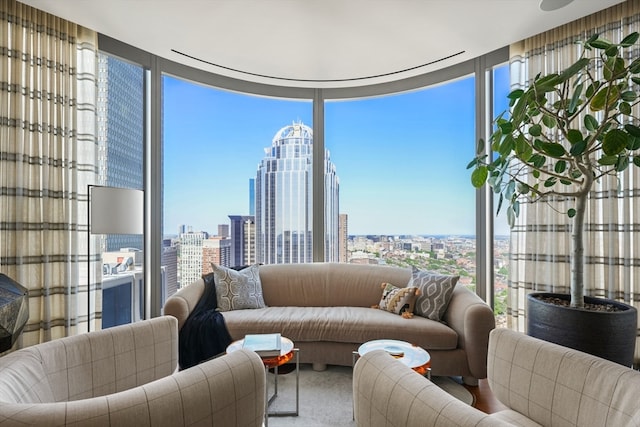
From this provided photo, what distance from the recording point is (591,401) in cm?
106

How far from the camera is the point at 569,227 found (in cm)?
264

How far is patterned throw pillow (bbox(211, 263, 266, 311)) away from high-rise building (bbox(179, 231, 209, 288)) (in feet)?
1.81

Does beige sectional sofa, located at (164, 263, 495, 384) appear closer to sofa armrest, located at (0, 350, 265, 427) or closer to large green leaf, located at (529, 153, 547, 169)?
large green leaf, located at (529, 153, 547, 169)

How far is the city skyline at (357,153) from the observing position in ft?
11.4

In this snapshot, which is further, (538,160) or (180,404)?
(538,160)

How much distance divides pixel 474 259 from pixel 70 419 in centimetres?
327

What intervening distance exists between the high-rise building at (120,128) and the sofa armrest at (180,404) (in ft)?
7.94

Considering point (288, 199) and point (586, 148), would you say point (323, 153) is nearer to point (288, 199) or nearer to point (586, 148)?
point (288, 199)

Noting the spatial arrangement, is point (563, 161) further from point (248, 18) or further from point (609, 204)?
point (248, 18)

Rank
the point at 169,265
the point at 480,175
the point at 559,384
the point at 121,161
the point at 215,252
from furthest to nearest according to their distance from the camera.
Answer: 1. the point at 215,252
2. the point at 169,265
3. the point at 121,161
4. the point at 480,175
5. the point at 559,384

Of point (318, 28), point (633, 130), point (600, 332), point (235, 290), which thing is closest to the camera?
point (633, 130)

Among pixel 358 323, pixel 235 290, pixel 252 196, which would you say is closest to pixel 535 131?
pixel 358 323

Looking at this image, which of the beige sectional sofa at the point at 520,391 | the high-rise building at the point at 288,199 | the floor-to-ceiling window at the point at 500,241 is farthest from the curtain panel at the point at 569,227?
the high-rise building at the point at 288,199

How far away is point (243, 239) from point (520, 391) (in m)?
3.04
